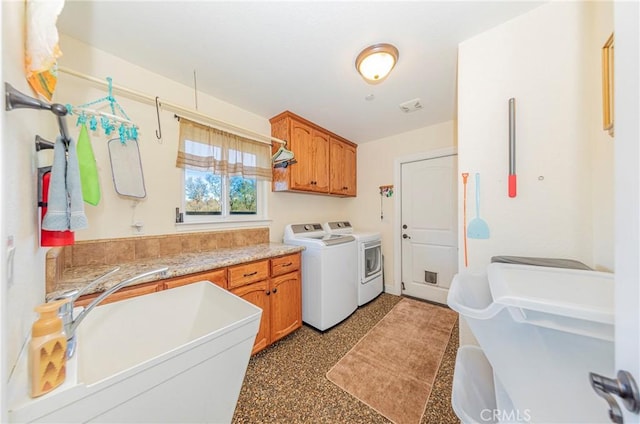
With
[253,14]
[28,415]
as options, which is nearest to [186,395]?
[28,415]

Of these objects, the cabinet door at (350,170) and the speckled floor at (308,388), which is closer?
the speckled floor at (308,388)

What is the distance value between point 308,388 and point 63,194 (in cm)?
174

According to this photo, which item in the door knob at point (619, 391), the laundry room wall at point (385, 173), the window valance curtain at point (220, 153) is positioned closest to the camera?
the door knob at point (619, 391)

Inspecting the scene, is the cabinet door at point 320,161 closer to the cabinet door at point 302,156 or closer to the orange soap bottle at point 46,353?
the cabinet door at point 302,156

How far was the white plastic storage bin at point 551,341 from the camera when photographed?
493 millimetres

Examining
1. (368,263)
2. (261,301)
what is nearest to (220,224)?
(261,301)

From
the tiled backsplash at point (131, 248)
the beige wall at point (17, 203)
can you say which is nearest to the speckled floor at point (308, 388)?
the tiled backsplash at point (131, 248)

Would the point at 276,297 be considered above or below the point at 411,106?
below

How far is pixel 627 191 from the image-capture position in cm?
39

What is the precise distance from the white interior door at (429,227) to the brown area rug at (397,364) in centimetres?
52

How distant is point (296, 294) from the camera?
7.06 ft

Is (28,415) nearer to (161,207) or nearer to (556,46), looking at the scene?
(161,207)

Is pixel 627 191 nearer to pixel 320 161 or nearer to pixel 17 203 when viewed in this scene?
pixel 17 203

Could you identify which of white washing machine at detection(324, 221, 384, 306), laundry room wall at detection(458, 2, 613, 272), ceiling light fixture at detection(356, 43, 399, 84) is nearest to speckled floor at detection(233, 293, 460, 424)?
white washing machine at detection(324, 221, 384, 306)
